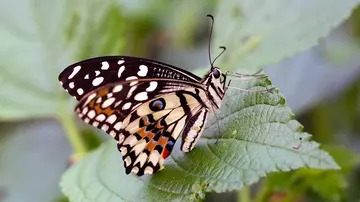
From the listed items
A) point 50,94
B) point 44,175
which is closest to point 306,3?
point 50,94

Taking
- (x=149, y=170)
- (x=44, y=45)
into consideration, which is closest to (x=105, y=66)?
(x=149, y=170)

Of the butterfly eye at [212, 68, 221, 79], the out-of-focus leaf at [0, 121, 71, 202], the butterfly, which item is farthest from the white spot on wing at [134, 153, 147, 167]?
the out-of-focus leaf at [0, 121, 71, 202]

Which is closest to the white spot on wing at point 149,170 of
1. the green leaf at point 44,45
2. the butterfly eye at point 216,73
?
the butterfly eye at point 216,73

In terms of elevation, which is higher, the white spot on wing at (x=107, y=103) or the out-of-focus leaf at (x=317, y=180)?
the white spot on wing at (x=107, y=103)

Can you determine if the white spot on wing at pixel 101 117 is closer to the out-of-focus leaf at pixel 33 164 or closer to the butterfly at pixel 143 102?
the butterfly at pixel 143 102

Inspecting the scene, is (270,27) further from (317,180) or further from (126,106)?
(126,106)

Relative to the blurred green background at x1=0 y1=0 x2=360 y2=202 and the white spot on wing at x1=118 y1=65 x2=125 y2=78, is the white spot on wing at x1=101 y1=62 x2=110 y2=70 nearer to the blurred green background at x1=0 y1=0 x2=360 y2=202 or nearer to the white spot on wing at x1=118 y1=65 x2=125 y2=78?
the white spot on wing at x1=118 y1=65 x2=125 y2=78

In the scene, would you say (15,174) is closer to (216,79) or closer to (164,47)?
(164,47)
